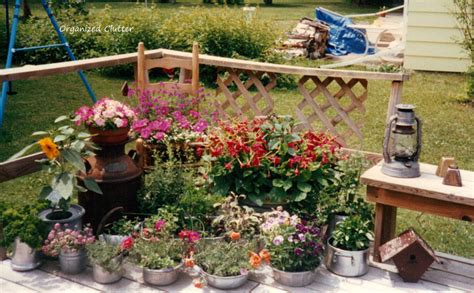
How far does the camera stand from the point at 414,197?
3.32 metres

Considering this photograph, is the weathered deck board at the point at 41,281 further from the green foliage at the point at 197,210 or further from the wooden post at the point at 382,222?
the wooden post at the point at 382,222

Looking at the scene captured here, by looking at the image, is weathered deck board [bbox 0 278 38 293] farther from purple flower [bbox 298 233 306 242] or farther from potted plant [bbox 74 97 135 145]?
purple flower [bbox 298 233 306 242]

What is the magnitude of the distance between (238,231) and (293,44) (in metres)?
8.00

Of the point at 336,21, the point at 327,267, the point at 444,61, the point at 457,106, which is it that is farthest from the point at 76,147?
the point at 336,21

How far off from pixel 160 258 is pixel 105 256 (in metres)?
0.28

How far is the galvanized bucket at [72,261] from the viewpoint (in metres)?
3.27

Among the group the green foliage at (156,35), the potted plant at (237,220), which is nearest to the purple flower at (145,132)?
the potted plant at (237,220)

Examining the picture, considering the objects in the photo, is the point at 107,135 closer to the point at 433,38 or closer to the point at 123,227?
the point at 123,227

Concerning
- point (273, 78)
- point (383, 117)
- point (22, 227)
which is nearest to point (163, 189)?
point (22, 227)

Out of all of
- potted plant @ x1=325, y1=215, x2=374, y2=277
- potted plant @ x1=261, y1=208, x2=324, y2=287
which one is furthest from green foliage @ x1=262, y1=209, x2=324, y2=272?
potted plant @ x1=325, y1=215, x2=374, y2=277

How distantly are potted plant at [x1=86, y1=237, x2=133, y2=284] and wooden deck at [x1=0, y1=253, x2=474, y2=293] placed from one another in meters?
0.04

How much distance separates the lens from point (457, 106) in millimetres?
7668

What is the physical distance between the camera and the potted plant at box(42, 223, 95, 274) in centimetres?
325

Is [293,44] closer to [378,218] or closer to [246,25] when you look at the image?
[246,25]
